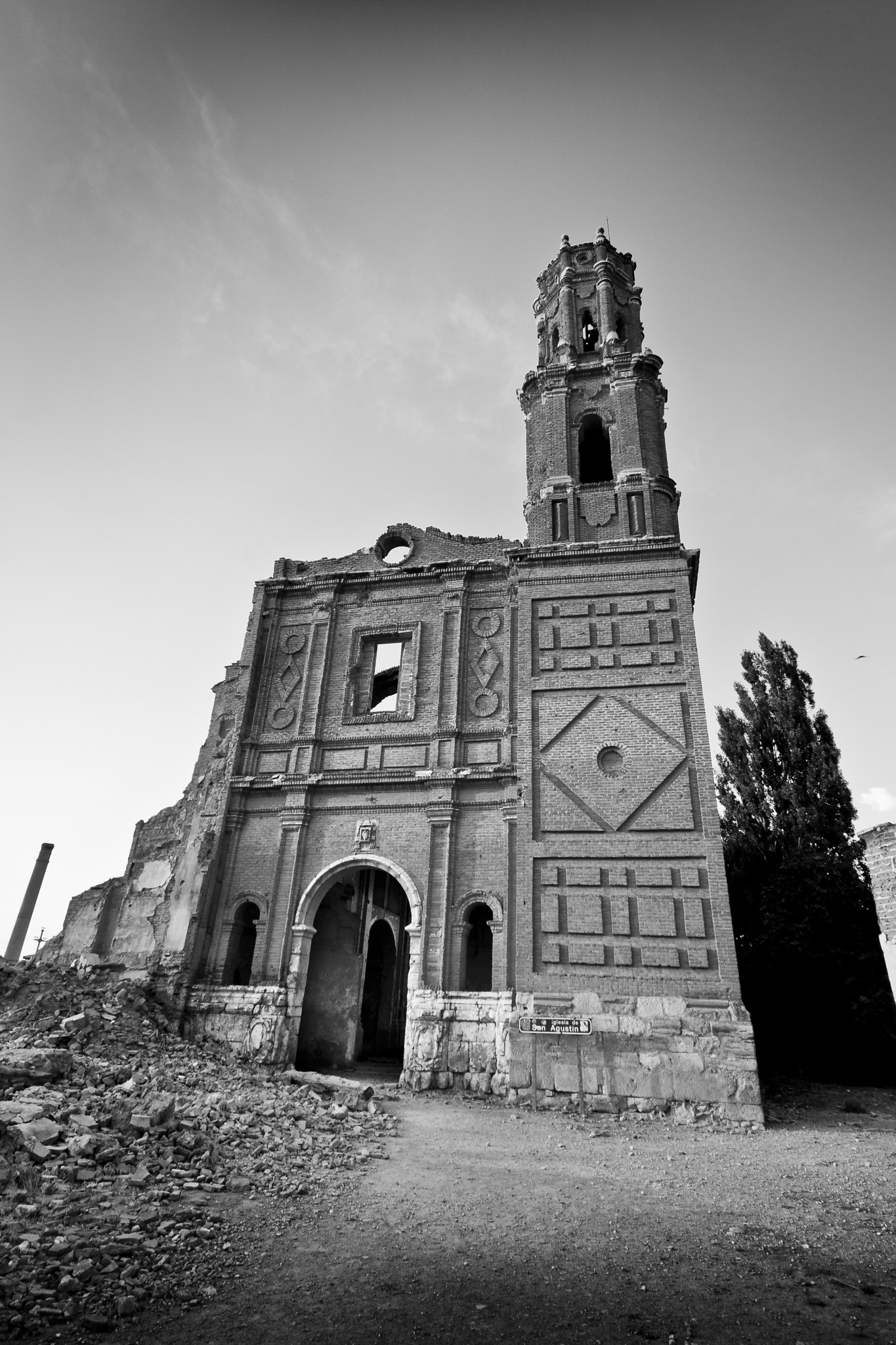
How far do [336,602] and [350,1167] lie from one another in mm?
13214

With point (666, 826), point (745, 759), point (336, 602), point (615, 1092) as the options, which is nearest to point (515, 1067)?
point (615, 1092)

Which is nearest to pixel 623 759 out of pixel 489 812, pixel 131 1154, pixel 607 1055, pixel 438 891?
pixel 489 812

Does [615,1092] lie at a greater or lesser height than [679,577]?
lesser

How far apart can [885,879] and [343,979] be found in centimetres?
1108

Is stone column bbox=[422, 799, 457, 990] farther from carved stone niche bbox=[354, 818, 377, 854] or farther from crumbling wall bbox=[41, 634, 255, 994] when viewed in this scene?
crumbling wall bbox=[41, 634, 255, 994]

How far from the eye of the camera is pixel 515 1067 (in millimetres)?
12594

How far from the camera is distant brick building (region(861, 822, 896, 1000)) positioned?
1022cm

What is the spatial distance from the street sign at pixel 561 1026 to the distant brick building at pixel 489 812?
0.20 meters

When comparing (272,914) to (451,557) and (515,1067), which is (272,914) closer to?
(515,1067)

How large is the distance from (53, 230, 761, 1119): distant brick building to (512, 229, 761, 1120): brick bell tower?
0.17ft

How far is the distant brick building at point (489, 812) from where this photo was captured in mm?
13008

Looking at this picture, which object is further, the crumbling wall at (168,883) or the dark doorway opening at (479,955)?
the dark doorway opening at (479,955)

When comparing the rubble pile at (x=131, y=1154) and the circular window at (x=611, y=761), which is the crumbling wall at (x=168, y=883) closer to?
the rubble pile at (x=131, y=1154)

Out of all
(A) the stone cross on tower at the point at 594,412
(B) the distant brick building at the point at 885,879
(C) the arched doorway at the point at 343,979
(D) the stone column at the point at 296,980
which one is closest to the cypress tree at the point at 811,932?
(B) the distant brick building at the point at 885,879
